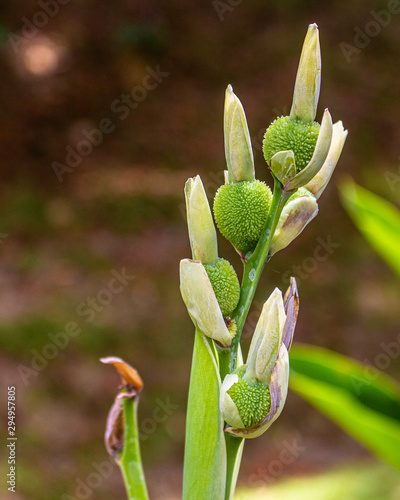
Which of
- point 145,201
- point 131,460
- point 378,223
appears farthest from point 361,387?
point 145,201

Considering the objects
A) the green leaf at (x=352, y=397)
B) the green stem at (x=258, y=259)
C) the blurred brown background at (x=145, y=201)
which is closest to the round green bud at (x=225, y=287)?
the green stem at (x=258, y=259)

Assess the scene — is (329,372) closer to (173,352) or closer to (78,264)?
(173,352)

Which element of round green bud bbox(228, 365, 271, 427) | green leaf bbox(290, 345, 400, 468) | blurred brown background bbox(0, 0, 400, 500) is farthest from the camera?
blurred brown background bbox(0, 0, 400, 500)

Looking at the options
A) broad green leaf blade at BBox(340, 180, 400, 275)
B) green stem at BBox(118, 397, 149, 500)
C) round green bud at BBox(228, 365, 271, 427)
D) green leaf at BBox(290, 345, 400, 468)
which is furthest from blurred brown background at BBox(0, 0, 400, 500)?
round green bud at BBox(228, 365, 271, 427)

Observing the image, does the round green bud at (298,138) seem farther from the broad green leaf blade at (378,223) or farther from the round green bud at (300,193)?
the broad green leaf blade at (378,223)

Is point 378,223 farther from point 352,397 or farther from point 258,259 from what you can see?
point 258,259

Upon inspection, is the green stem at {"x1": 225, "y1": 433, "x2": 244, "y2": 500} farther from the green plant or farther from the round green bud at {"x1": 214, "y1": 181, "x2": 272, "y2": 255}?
the green plant
